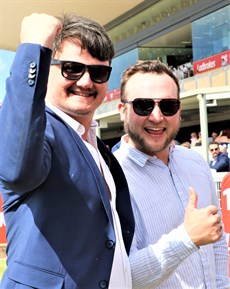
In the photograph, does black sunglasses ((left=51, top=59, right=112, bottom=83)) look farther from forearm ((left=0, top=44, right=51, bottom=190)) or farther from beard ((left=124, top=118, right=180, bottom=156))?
beard ((left=124, top=118, right=180, bottom=156))

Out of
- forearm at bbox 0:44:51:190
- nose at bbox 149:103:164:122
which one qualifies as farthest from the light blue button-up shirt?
forearm at bbox 0:44:51:190

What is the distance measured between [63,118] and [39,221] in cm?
36

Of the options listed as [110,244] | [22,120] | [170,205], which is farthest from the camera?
[170,205]

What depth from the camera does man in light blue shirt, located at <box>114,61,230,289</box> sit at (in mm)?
2146

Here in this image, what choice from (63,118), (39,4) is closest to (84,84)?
(63,118)

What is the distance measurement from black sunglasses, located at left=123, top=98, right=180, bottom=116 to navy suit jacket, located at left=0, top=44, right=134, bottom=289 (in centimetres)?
88

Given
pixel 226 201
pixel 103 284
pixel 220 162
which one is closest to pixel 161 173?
pixel 103 284

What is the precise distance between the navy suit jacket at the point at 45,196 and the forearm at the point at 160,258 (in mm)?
337

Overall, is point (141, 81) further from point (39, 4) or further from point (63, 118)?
point (39, 4)

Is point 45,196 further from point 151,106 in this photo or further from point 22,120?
point 151,106

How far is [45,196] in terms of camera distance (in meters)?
1.37

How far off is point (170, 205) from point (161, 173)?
173 mm

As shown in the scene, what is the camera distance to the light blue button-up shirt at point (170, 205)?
6.98ft

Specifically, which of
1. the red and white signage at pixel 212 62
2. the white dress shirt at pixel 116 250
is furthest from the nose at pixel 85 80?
the red and white signage at pixel 212 62
